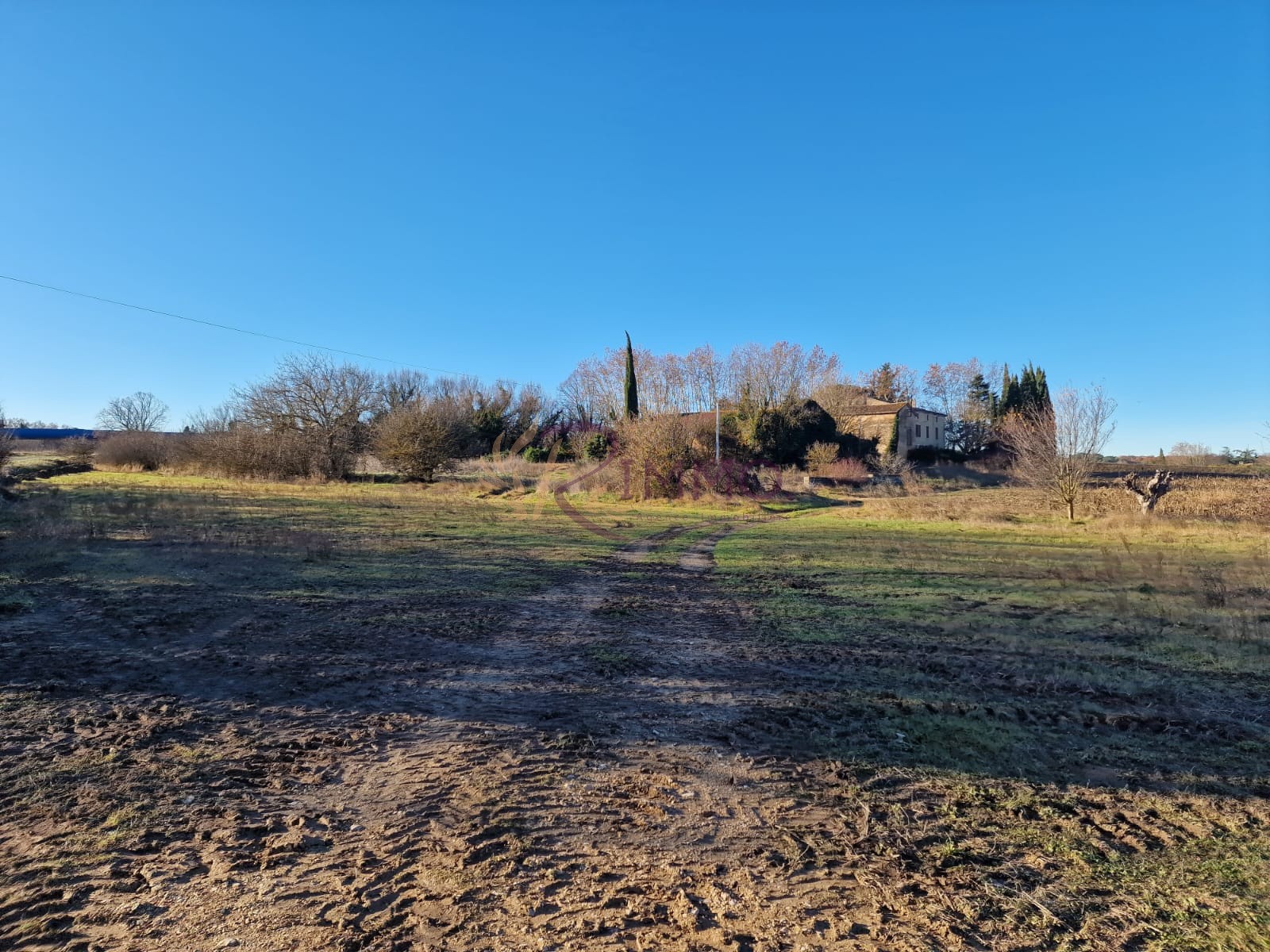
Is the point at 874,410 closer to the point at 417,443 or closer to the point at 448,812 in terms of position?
the point at 417,443

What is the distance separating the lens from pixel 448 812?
126 inches

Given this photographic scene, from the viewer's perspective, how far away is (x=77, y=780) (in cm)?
342

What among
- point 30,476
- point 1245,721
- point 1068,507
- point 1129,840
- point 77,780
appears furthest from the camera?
point 30,476

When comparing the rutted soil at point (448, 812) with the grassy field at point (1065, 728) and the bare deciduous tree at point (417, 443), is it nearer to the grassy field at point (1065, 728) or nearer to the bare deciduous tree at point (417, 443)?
the grassy field at point (1065, 728)

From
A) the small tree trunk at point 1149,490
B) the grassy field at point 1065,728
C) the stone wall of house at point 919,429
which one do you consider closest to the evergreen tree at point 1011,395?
the stone wall of house at point 919,429

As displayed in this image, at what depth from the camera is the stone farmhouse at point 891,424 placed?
2046 inches

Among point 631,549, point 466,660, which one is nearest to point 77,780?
point 466,660

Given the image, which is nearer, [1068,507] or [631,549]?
[631,549]

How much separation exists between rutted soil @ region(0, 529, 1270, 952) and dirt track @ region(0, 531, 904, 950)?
14mm

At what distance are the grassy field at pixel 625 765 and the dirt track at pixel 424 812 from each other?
0.02 metres

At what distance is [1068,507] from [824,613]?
19515 mm

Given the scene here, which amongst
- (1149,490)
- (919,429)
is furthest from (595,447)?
(919,429)

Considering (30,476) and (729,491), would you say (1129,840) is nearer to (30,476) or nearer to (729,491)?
(729,491)

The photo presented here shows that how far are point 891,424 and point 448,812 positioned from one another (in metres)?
53.9
